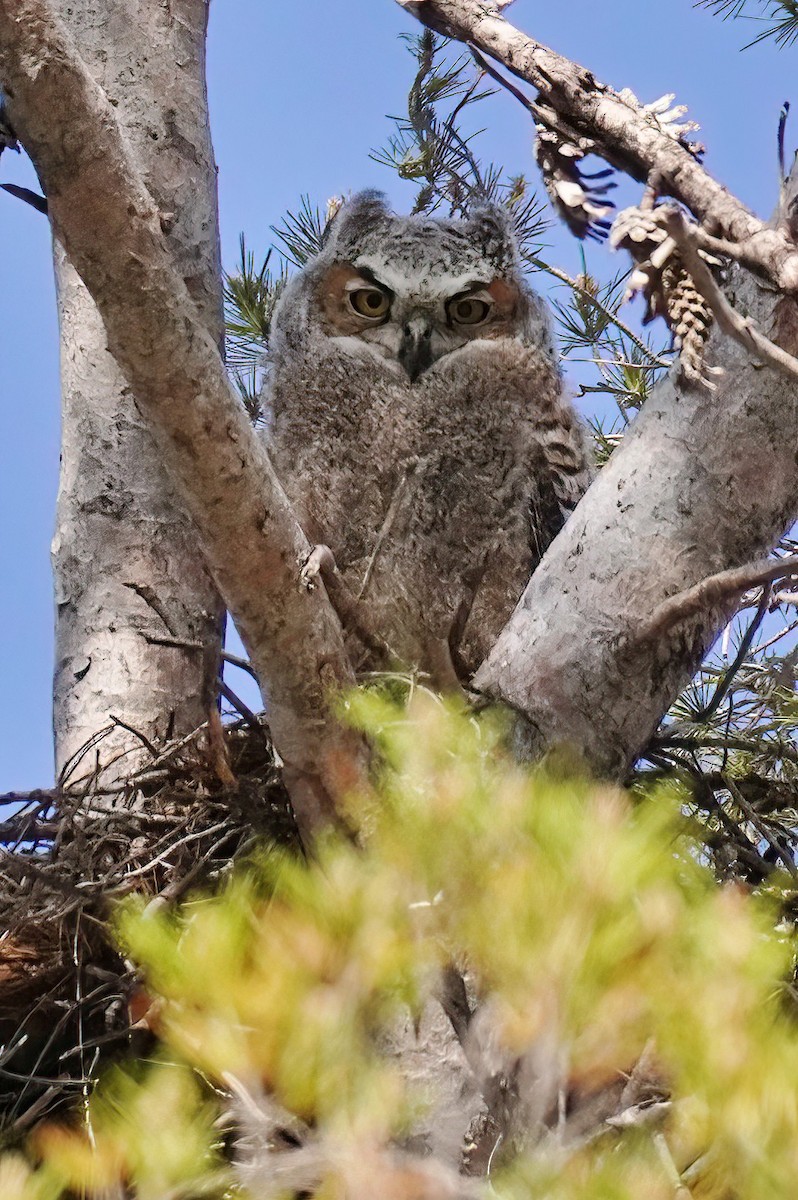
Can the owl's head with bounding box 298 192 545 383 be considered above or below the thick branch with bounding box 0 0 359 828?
above

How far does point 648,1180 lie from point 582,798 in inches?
23.7

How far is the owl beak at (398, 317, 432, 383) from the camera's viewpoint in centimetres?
275

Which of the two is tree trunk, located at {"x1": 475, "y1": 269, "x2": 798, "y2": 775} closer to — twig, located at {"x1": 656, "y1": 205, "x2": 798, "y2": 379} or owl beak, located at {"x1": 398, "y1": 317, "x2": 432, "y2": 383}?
twig, located at {"x1": 656, "y1": 205, "x2": 798, "y2": 379}

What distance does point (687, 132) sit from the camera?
1.79 meters

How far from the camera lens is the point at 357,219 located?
2.99 meters

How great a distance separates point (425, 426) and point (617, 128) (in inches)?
38.8

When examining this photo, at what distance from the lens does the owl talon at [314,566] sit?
164 centimetres

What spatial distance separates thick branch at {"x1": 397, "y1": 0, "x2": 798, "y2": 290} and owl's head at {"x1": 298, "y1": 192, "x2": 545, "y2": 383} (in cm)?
82

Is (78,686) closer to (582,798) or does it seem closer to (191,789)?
(191,789)

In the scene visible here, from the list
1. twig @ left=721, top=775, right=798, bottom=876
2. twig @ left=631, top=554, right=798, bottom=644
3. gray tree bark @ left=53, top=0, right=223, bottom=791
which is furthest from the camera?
gray tree bark @ left=53, top=0, right=223, bottom=791

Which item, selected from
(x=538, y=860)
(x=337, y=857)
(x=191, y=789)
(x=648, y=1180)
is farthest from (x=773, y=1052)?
(x=191, y=789)

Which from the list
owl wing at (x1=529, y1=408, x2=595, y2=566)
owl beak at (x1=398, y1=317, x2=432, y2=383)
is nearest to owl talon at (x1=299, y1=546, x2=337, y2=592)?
owl wing at (x1=529, y1=408, x2=595, y2=566)

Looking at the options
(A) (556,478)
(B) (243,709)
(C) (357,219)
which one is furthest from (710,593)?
(C) (357,219)

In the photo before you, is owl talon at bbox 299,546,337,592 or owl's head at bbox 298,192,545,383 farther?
owl's head at bbox 298,192,545,383
